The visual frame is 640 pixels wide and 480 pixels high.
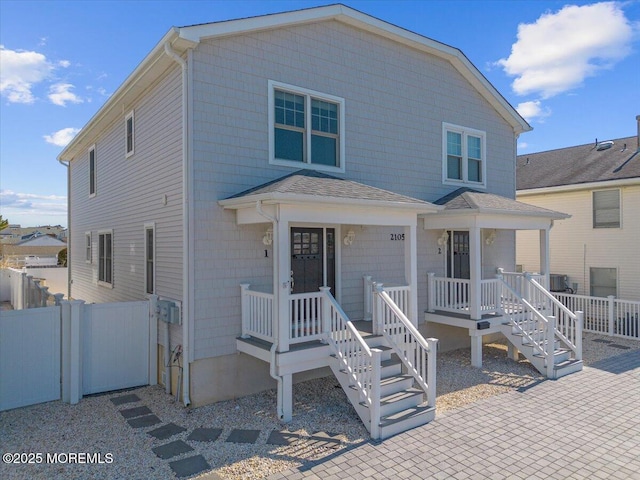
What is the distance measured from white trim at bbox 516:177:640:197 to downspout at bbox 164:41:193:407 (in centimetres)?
1476

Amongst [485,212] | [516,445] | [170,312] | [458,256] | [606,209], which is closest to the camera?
[516,445]

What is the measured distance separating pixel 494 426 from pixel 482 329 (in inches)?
128

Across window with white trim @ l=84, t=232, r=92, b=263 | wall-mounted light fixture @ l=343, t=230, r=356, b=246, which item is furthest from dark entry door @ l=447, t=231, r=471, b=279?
window with white trim @ l=84, t=232, r=92, b=263

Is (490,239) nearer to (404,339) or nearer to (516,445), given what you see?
(404,339)

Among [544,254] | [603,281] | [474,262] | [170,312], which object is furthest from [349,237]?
[603,281]

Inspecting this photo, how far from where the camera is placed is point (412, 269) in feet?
26.9

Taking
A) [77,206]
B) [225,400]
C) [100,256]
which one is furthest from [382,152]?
[77,206]

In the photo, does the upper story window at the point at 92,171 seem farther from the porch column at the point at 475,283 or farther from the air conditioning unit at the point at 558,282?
the air conditioning unit at the point at 558,282

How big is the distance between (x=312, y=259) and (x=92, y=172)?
934cm

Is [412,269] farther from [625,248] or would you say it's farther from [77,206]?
[77,206]

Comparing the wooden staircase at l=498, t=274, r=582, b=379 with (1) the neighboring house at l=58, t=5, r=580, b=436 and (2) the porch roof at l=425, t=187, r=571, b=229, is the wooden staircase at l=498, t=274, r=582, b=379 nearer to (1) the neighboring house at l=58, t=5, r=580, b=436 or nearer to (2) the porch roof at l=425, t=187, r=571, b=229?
(1) the neighboring house at l=58, t=5, r=580, b=436

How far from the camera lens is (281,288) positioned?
6.39m

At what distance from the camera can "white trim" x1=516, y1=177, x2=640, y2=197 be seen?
14211 millimetres

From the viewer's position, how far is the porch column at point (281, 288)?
20.9 ft
